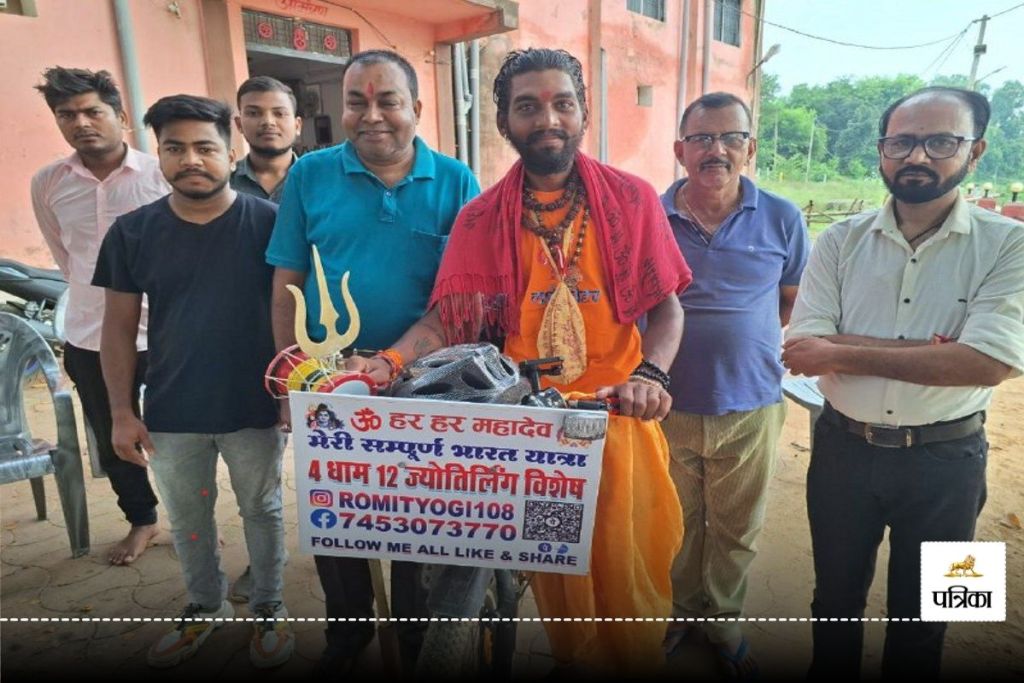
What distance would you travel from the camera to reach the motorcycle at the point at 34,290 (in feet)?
18.9

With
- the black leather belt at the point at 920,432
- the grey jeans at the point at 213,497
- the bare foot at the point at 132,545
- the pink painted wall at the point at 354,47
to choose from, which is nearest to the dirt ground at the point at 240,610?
the bare foot at the point at 132,545

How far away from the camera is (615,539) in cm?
162

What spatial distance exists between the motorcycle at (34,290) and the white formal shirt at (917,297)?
6.28m

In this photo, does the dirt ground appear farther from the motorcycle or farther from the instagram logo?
the motorcycle

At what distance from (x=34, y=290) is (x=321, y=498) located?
6010 millimetres

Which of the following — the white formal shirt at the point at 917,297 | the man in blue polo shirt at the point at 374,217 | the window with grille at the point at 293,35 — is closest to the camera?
the white formal shirt at the point at 917,297

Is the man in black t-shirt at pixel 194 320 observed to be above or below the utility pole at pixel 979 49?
below

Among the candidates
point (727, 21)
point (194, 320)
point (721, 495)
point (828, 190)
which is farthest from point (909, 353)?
point (828, 190)

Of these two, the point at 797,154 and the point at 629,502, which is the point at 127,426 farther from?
the point at 797,154

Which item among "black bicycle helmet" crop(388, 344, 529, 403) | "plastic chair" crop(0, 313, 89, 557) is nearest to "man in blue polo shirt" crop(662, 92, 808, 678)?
"black bicycle helmet" crop(388, 344, 529, 403)

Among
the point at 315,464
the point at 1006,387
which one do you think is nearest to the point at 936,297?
the point at 315,464

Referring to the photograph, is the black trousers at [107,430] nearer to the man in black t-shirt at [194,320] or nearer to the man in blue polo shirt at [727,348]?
the man in black t-shirt at [194,320]

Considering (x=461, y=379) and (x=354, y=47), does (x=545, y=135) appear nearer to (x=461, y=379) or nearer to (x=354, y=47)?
(x=461, y=379)

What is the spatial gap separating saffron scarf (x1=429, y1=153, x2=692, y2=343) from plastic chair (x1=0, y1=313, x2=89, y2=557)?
7.18 ft
